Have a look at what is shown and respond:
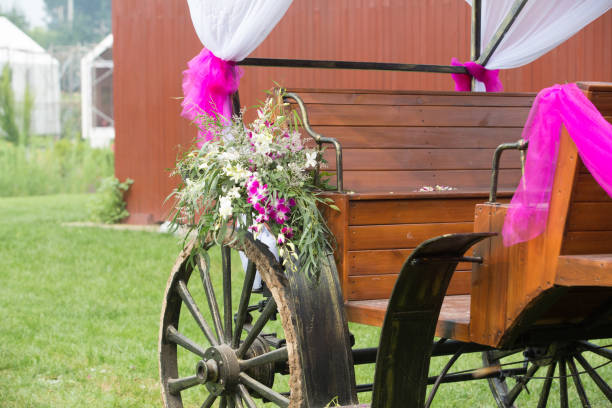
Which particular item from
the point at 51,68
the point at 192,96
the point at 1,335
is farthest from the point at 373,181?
the point at 51,68

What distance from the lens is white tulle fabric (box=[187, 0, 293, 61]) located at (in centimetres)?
348

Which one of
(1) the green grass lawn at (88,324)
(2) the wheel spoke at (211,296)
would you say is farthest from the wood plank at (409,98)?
(1) the green grass lawn at (88,324)

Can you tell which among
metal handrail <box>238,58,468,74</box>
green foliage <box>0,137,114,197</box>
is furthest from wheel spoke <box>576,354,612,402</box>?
green foliage <box>0,137,114,197</box>

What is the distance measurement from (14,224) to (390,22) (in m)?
5.96

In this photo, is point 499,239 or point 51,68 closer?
point 499,239

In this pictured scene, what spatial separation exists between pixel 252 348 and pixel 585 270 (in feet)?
5.09

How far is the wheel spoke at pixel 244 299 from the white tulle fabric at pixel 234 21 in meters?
0.95

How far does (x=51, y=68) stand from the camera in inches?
824

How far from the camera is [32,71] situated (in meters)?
20.6

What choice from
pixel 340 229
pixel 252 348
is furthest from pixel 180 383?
pixel 340 229

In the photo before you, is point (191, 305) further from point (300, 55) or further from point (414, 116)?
point (300, 55)

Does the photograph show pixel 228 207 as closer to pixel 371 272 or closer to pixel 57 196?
pixel 371 272

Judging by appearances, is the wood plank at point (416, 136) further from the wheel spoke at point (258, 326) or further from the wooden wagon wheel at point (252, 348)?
the wheel spoke at point (258, 326)

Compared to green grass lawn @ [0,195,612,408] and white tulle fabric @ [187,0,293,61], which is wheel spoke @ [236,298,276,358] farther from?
green grass lawn @ [0,195,612,408]
